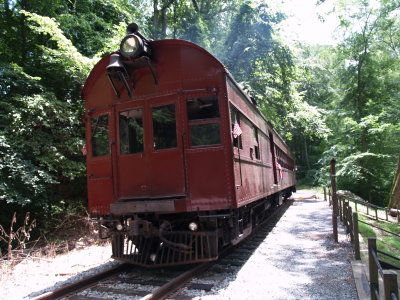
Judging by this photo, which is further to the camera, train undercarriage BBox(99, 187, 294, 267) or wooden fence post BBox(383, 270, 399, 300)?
train undercarriage BBox(99, 187, 294, 267)

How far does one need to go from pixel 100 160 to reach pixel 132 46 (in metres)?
2.05

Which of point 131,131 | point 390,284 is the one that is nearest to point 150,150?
point 131,131

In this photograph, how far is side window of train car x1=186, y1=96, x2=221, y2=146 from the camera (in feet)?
16.4

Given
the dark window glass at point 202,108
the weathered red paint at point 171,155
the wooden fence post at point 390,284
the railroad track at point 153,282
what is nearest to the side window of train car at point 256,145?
the weathered red paint at point 171,155

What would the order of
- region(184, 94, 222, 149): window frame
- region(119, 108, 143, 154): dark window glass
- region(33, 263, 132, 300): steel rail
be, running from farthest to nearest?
region(119, 108, 143, 154): dark window glass → region(184, 94, 222, 149): window frame → region(33, 263, 132, 300): steel rail

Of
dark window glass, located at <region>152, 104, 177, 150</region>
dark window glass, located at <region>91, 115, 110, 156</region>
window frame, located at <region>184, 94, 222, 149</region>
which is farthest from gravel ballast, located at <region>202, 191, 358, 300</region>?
dark window glass, located at <region>91, 115, 110, 156</region>

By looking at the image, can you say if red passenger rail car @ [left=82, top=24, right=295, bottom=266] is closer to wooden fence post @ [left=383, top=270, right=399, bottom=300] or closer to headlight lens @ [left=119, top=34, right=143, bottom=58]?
headlight lens @ [left=119, top=34, right=143, bottom=58]

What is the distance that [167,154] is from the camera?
518cm

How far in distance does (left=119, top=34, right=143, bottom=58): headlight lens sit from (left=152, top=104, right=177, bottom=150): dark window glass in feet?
2.95

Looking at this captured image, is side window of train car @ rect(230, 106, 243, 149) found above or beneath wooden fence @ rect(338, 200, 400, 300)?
above

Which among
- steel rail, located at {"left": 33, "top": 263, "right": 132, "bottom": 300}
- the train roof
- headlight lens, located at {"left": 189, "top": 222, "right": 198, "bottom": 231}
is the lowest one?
steel rail, located at {"left": 33, "top": 263, "right": 132, "bottom": 300}

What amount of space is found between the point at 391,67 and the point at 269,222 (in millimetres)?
19404

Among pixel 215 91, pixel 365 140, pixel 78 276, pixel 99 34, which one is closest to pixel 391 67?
pixel 365 140

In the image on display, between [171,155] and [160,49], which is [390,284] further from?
[160,49]
